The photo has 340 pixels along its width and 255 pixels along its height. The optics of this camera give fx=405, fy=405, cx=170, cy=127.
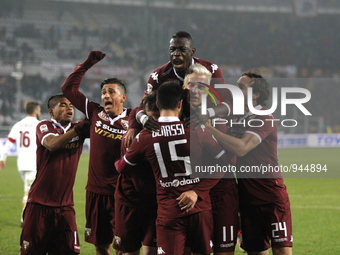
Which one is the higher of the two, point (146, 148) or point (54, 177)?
point (146, 148)

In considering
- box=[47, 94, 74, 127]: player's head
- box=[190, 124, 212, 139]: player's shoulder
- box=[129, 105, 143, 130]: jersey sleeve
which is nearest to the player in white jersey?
box=[47, 94, 74, 127]: player's head

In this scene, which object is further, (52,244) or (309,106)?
(309,106)

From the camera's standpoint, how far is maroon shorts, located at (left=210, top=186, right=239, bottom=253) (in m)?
3.94

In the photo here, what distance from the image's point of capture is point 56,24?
119ft

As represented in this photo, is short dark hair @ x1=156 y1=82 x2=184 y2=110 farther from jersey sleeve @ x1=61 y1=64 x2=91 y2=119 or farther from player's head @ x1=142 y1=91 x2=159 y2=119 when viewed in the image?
jersey sleeve @ x1=61 y1=64 x2=91 y2=119

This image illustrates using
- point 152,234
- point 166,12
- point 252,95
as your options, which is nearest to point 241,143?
point 252,95

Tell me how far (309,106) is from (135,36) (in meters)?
16.7

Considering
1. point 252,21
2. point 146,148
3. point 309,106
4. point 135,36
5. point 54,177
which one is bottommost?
point 54,177

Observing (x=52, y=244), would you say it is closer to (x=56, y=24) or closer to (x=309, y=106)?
(x=309, y=106)

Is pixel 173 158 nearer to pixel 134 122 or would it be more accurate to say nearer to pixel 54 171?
pixel 134 122

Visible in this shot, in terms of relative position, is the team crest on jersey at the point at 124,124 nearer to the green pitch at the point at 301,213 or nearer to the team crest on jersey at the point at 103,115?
the team crest on jersey at the point at 103,115

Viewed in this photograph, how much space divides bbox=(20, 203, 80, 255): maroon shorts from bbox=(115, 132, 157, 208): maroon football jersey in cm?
81

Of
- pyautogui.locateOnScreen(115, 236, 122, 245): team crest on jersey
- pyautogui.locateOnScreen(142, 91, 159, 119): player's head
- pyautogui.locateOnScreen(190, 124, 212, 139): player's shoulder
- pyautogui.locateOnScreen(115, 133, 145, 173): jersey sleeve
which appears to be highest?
pyautogui.locateOnScreen(142, 91, 159, 119): player's head

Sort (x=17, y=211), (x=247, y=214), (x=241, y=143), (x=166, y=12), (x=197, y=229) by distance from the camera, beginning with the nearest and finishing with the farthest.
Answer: (x=197, y=229)
(x=241, y=143)
(x=247, y=214)
(x=17, y=211)
(x=166, y=12)
